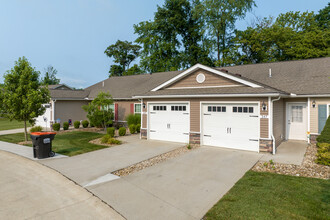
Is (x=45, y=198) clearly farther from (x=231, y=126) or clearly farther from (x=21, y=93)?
(x=21, y=93)

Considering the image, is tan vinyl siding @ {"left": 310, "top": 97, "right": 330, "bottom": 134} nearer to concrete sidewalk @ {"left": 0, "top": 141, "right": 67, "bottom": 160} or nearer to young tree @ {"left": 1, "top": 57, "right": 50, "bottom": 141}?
concrete sidewalk @ {"left": 0, "top": 141, "right": 67, "bottom": 160}

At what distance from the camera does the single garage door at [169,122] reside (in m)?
11.2

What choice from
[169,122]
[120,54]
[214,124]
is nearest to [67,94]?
[169,122]

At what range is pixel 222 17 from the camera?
1148 inches

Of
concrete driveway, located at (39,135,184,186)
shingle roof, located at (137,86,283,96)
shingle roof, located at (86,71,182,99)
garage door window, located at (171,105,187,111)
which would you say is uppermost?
shingle roof, located at (86,71,182,99)

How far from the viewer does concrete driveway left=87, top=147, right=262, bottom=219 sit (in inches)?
171

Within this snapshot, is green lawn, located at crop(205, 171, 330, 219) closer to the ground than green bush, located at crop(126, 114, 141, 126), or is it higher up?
closer to the ground

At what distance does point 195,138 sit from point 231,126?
200cm

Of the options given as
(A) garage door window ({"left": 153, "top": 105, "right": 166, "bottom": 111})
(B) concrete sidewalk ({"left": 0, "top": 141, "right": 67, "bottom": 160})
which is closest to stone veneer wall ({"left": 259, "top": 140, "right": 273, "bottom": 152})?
(A) garage door window ({"left": 153, "top": 105, "right": 166, "bottom": 111})

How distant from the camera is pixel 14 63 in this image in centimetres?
1135

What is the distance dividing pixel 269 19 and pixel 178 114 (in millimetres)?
25271

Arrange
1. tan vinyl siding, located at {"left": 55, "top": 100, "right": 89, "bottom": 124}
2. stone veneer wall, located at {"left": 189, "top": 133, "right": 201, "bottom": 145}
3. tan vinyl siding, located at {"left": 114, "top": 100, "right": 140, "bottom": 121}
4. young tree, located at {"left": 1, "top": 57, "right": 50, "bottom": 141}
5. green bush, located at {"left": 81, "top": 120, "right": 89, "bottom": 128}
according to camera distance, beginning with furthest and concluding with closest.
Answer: tan vinyl siding, located at {"left": 55, "top": 100, "right": 89, "bottom": 124} → green bush, located at {"left": 81, "top": 120, "right": 89, "bottom": 128} → tan vinyl siding, located at {"left": 114, "top": 100, "right": 140, "bottom": 121} → young tree, located at {"left": 1, "top": 57, "right": 50, "bottom": 141} → stone veneer wall, located at {"left": 189, "top": 133, "right": 201, "bottom": 145}

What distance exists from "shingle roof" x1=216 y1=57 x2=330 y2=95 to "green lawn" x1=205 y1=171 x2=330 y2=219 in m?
7.24

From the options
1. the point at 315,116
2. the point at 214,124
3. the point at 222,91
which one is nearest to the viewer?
the point at 222,91
